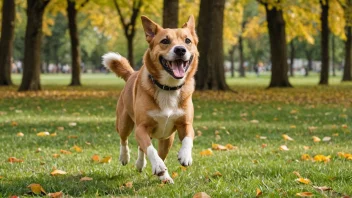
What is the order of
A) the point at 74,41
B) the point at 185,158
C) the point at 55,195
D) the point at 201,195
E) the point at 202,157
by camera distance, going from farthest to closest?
the point at 74,41 → the point at 202,157 → the point at 185,158 → the point at 55,195 → the point at 201,195

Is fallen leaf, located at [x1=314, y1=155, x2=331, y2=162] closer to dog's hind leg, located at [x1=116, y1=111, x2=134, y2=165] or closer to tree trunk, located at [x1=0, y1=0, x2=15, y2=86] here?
dog's hind leg, located at [x1=116, y1=111, x2=134, y2=165]

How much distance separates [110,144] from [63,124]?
2.86 meters

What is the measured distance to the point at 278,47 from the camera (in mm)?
27844

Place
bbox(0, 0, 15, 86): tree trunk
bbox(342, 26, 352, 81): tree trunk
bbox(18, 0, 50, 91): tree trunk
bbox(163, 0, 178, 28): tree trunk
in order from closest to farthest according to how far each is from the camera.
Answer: bbox(163, 0, 178, 28): tree trunk
bbox(18, 0, 50, 91): tree trunk
bbox(0, 0, 15, 86): tree trunk
bbox(342, 26, 352, 81): tree trunk

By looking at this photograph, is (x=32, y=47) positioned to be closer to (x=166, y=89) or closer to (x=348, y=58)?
(x=166, y=89)

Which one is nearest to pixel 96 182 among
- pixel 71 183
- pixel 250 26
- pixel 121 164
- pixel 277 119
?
pixel 71 183

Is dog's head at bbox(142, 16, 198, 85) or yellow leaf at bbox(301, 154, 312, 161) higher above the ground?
dog's head at bbox(142, 16, 198, 85)

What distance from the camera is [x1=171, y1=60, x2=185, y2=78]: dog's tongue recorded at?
5.36m

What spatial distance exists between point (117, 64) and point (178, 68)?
166cm

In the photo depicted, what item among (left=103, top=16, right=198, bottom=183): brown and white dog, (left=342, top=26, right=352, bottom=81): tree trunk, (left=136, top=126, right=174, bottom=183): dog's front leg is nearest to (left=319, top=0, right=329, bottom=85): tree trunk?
(left=342, top=26, right=352, bottom=81): tree trunk

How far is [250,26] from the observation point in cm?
4338

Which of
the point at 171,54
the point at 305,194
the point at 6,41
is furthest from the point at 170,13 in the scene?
the point at 305,194

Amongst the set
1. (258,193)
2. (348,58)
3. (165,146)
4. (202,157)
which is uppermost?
(348,58)

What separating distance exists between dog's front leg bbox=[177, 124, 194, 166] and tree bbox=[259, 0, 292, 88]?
22803 mm
